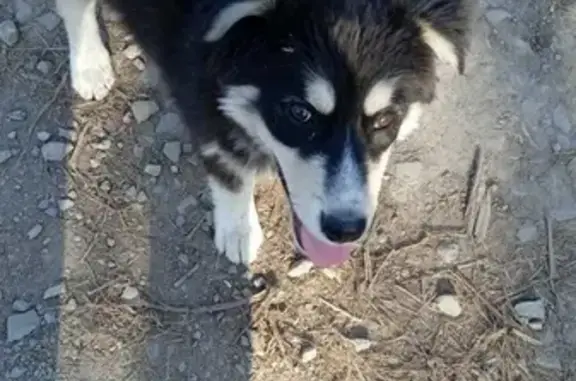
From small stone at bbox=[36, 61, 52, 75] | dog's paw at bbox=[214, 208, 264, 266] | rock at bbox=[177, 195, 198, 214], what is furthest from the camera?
small stone at bbox=[36, 61, 52, 75]

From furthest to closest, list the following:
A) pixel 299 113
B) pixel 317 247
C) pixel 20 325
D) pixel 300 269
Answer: pixel 300 269, pixel 20 325, pixel 317 247, pixel 299 113

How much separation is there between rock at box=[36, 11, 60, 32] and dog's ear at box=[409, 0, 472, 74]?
1.55 meters

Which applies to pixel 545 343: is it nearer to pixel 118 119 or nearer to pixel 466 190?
pixel 466 190

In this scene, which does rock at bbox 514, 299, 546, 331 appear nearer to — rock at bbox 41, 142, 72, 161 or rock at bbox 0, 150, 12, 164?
rock at bbox 41, 142, 72, 161

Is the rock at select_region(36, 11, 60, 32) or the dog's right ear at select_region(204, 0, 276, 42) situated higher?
the dog's right ear at select_region(204, 0, 276, 42)

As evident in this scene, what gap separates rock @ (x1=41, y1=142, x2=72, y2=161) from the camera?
12.1 feet

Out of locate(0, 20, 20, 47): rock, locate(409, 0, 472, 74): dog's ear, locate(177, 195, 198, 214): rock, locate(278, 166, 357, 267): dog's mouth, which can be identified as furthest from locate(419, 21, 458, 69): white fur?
locate(0, 20, 20, 47): rock

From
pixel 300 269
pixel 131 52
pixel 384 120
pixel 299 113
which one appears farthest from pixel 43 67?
pixel 384 120

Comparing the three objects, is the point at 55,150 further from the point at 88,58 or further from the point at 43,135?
the point at 88,58

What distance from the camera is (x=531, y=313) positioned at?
3.60 meters

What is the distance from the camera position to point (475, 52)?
3896 mm

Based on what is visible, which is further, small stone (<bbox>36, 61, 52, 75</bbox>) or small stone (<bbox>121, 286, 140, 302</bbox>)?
small stone (<bbox>36, 61, 52, 75</bbox>)

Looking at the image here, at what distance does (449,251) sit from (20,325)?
4.64ft

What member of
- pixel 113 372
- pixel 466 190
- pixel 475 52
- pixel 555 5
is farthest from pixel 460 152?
pixel 113 372
